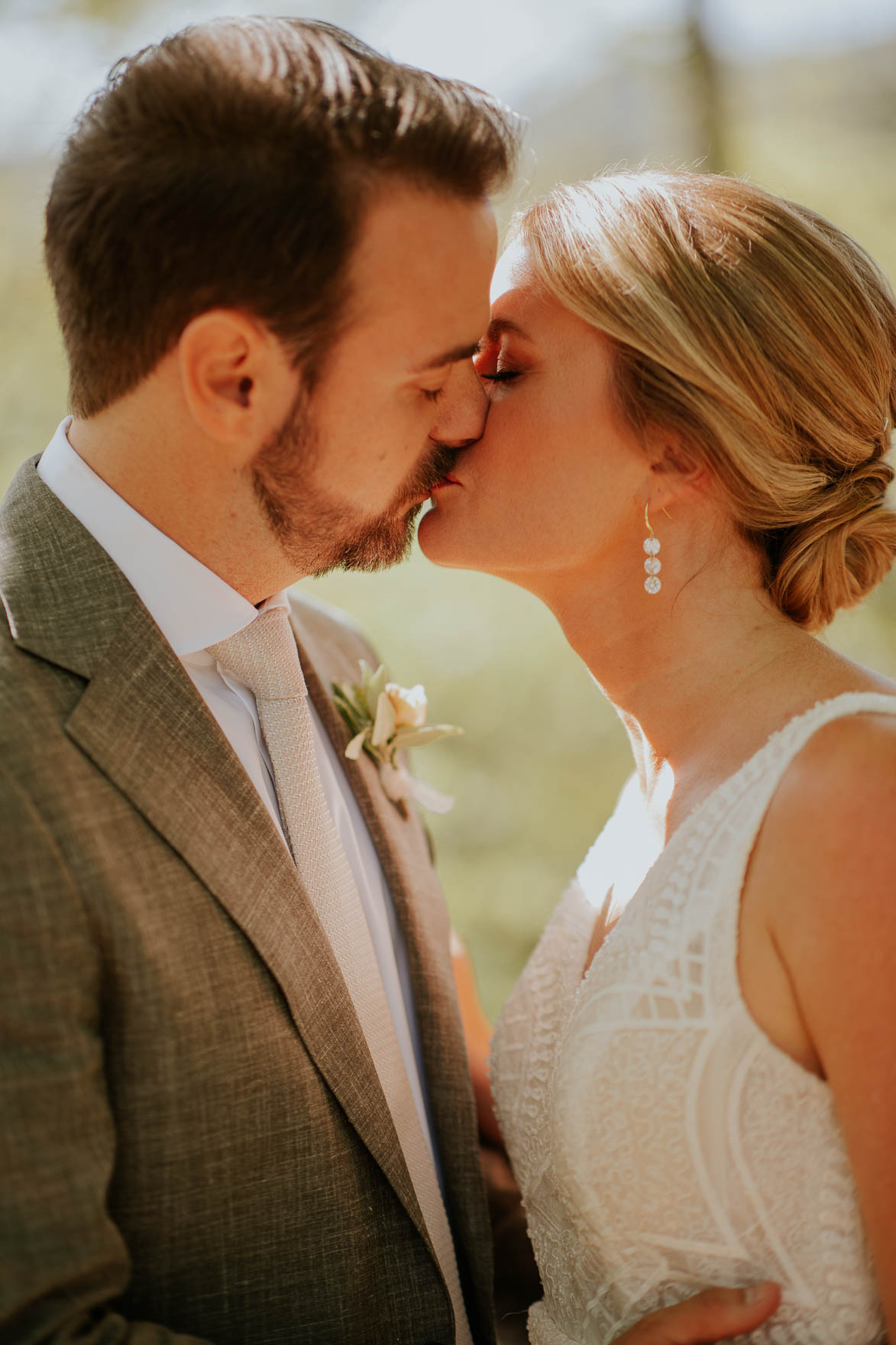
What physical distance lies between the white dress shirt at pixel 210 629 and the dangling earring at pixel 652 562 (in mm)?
715

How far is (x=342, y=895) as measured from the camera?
1888 millimetres

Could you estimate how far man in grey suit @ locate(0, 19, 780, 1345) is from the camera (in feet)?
4.55

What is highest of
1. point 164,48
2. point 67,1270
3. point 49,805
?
point 164,48

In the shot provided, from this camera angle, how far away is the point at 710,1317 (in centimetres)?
158

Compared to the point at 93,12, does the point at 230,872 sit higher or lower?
lower

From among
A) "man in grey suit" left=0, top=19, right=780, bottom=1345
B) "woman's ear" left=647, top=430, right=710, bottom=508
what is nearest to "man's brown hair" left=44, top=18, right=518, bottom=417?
"man in grey suit" left=0, top=19, right=780, bottom=1345

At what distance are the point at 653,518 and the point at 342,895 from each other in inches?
37.3

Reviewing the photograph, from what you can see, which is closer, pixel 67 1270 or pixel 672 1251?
pixel 67 1270

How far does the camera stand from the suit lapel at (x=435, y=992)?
2.03 metres

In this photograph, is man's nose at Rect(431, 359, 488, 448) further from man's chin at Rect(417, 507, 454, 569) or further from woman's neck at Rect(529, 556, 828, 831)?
woman's neck at Rect(529, 556, 828, 831)

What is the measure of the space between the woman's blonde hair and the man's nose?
24 cm

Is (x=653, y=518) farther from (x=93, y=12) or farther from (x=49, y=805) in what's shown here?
(x=93, y=12)

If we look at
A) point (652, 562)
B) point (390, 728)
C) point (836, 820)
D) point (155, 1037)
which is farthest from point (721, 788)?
point (155, 1037)

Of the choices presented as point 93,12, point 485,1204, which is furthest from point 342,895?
point 93,12
